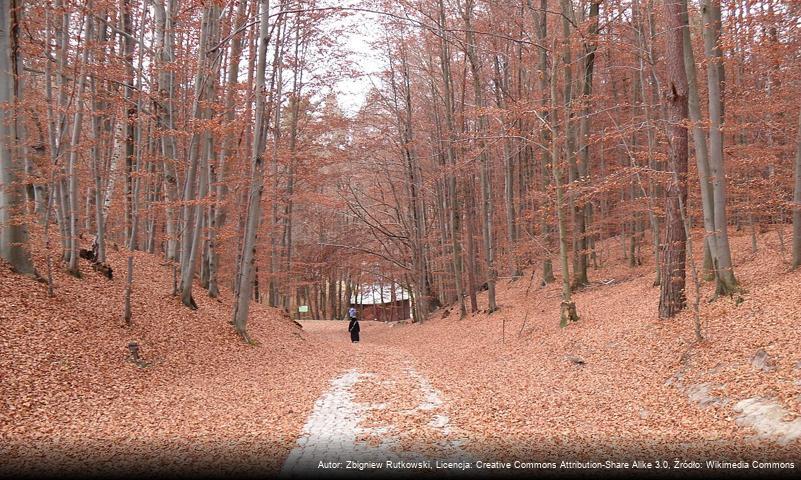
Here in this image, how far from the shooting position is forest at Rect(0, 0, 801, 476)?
28.5 ft

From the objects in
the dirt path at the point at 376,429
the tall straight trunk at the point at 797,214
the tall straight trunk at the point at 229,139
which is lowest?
the dirt path at the point at 376,429

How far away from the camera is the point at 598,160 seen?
21.7 m

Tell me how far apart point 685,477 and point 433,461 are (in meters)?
1.92

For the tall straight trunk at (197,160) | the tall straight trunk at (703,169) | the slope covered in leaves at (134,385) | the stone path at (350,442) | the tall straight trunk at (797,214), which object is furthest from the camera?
the tall straight trunk at (197,160)

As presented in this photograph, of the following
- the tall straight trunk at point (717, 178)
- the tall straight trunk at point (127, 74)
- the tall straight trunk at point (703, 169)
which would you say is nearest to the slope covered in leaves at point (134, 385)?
the tall straight trunk at point (127, 74)

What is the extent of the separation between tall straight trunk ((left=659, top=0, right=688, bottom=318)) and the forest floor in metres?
0.50

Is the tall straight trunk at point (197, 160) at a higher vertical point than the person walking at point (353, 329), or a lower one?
higher

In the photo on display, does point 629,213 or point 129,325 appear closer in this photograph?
point 129,325

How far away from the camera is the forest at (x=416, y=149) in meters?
8.67

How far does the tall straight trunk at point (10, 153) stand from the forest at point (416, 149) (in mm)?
36

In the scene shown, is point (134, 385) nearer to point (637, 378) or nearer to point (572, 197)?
point (637, 378)

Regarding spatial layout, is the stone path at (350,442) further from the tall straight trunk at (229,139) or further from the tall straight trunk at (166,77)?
Answer: the tall straight trunk at (229,139)

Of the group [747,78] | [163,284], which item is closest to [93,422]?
[163,284]

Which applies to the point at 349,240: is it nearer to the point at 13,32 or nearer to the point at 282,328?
the point at 282,328
